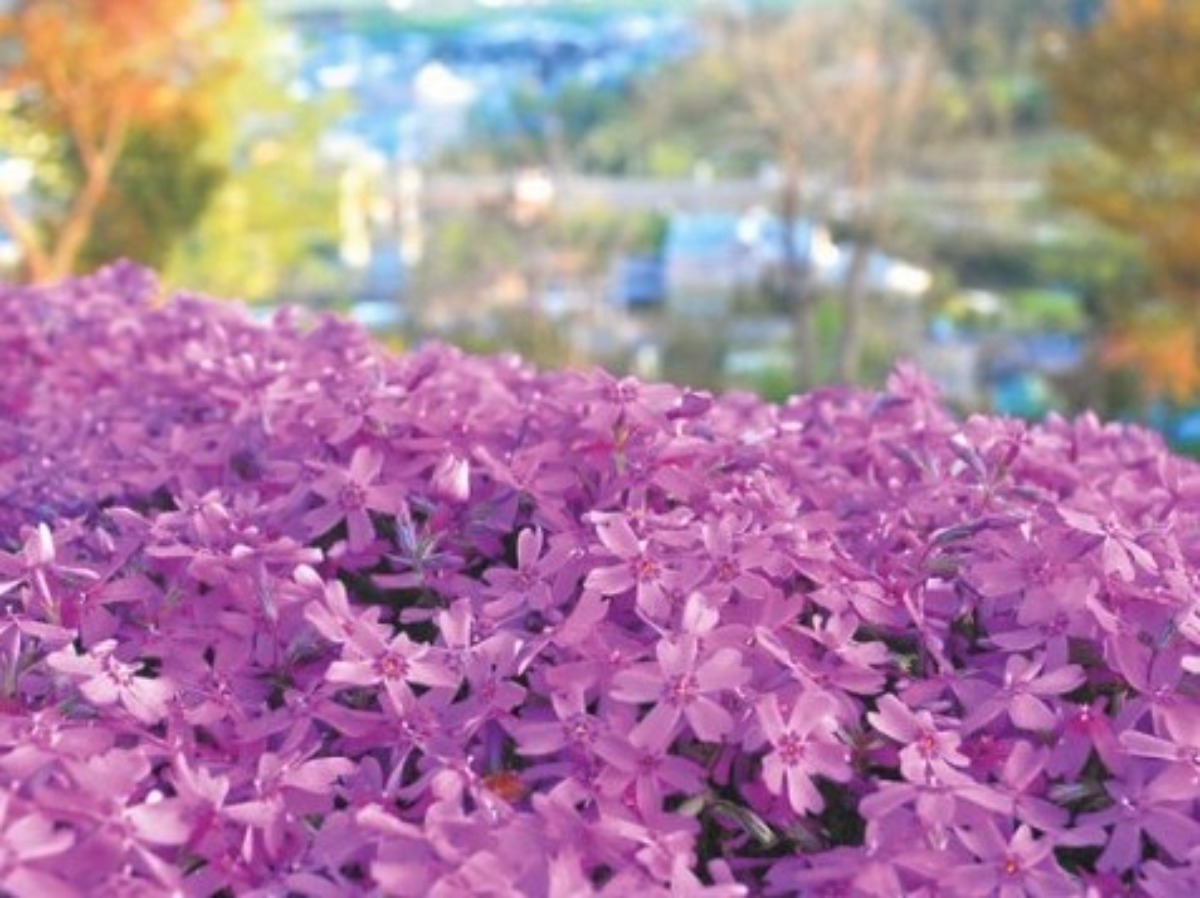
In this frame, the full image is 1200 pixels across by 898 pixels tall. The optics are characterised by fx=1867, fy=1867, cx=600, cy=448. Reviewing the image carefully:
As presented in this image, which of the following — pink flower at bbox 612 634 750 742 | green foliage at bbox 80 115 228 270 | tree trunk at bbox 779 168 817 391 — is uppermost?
pink flower at bbox 612 634 750 742

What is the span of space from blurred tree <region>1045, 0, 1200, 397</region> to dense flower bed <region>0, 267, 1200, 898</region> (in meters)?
16.0

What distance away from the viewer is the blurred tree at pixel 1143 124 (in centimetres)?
1698

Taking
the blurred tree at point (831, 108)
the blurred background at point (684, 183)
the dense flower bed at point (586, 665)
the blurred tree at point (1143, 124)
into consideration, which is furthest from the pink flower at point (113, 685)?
the blurred tree at point (831, 108)

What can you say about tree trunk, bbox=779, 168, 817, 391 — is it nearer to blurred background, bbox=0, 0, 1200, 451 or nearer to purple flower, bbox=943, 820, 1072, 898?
blurred background, bbox=0, 0, 1200, 451

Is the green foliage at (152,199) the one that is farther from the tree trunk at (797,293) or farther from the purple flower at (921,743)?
the purple flower at (921,743)

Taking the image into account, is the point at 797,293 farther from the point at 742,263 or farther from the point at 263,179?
the point at 742,263

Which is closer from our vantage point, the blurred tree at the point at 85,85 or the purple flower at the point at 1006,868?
the purple flower at the point at 1006,868

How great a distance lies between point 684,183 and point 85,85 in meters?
25.9

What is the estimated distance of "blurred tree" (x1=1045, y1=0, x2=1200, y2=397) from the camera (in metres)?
17.0

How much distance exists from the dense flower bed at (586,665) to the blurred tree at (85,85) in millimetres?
14551

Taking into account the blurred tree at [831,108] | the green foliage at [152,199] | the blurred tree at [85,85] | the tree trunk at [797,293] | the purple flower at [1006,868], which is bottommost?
the tree trunk at [797,293]

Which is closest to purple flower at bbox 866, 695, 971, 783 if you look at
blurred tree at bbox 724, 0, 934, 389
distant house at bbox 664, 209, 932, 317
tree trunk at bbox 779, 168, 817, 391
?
tree trunk at bbox 779, 168, 817, 391

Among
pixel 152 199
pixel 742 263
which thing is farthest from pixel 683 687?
pixel 742 263

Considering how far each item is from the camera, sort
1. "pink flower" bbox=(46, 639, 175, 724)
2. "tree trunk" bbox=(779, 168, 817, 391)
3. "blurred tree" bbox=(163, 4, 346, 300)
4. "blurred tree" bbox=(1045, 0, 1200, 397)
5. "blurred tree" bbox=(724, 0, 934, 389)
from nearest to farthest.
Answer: "pink flower" bbox=(46, 639, 175, 724)
"blurred tree" bbox=(1045, 0, 1200, 397)
"blurred tree" bbox=(163, 4, 346, 300)
"tree trunk" bbox=(779, 168, 817, 391)
"blurred tree" bbox=(724, 0, 934, 389)
